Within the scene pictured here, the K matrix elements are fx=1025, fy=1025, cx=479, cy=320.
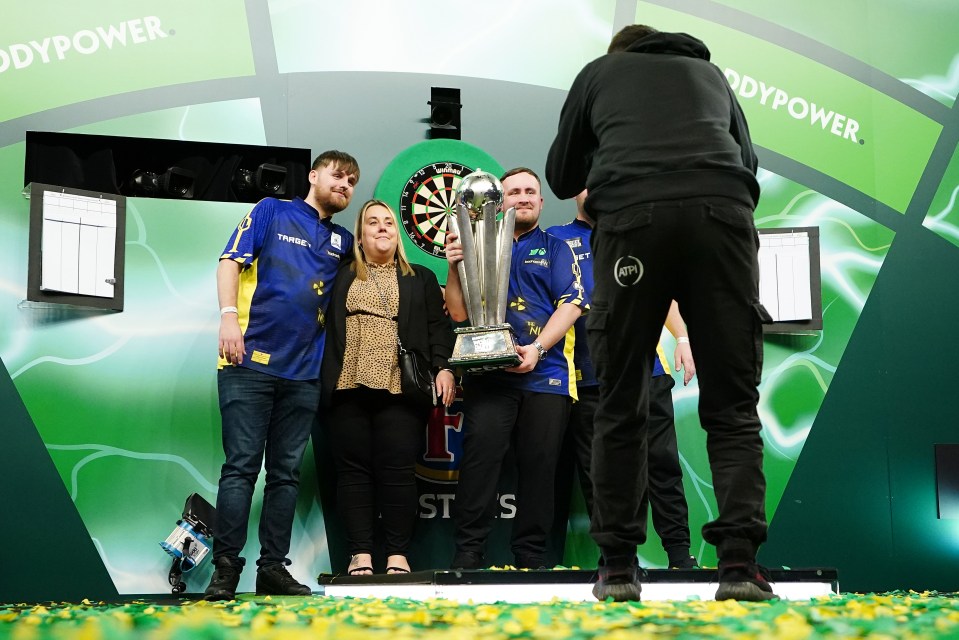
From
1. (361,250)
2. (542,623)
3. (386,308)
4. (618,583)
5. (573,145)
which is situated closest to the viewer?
(542,623)

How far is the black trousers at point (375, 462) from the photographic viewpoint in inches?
160

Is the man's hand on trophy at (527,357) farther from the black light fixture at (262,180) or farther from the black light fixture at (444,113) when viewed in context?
the black light fixture at (262,180)

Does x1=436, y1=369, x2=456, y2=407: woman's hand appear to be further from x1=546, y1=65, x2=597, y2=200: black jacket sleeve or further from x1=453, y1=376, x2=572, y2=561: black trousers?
x1=546, y1=65, x2=597, y2=200: black jacket sleeve

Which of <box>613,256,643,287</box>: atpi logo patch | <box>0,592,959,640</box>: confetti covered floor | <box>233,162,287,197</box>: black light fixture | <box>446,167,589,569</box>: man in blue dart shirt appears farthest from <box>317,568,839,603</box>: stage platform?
<box>233,162,287,197</box>: black light fixture

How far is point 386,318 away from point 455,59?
4.65ft

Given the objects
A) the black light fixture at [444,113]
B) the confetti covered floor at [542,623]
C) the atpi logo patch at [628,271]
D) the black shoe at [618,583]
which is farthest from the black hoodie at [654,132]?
the black light fixture at [444,113]

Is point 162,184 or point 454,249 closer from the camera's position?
point 454,249

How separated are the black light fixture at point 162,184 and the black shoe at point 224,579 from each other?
165cm

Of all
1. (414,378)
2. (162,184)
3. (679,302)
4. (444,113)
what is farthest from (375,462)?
(679,302)

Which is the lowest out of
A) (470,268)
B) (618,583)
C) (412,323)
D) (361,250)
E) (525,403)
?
(618,583)

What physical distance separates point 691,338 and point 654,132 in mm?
500

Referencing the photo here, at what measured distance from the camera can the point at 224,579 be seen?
3656 mm

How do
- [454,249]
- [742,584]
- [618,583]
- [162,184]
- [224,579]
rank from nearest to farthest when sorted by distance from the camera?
[742,584]
[618,583]
[224,579]
[454,249]
[162,184]

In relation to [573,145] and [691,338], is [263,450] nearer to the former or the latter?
[573,145]
